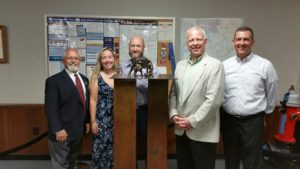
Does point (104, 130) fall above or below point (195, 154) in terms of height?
above

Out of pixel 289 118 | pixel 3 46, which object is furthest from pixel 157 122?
pixel 3 46

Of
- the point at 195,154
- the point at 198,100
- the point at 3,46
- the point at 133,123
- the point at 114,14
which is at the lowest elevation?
the point at 195,154

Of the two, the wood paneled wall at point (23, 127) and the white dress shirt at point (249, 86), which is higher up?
the white dress shirt at point (249, 86)

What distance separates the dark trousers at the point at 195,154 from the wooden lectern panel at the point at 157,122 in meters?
0.23

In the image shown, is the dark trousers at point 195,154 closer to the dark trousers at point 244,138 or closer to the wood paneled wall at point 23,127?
the dark trousers at point 244,138

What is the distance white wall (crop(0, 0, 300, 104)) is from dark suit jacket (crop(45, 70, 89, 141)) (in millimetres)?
1074

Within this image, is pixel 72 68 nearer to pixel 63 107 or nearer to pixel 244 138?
pixel 63 107

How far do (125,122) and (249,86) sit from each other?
102 cm

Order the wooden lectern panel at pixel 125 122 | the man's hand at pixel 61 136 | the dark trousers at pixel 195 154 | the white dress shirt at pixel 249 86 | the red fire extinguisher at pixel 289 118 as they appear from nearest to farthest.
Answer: the wooden lectern panel at pixel 125 122, the dark trousers at pixel 195 154, the white dress shirt at pixel 249 86, the man's hand at pixel 61 136, the red fire extinguisher at pixel 289 118

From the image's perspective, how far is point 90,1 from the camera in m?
3.01

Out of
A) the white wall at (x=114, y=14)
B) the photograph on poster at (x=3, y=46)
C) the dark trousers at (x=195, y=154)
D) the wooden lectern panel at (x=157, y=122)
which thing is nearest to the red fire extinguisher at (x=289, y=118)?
the white wall at (x=114, y=14)

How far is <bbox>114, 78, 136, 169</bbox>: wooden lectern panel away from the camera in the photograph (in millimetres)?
1729

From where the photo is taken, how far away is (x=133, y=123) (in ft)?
5.78

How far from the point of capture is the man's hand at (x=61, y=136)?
212cm
